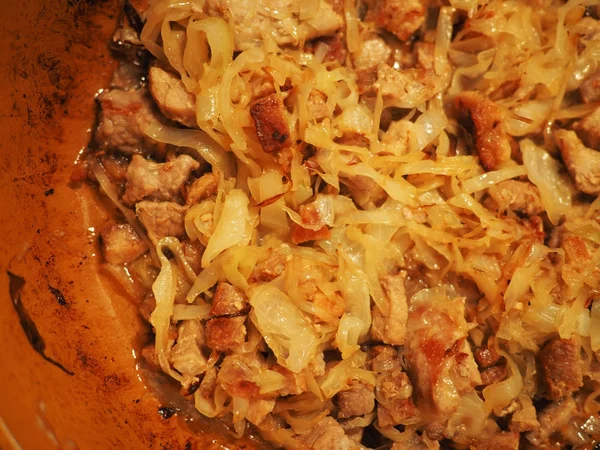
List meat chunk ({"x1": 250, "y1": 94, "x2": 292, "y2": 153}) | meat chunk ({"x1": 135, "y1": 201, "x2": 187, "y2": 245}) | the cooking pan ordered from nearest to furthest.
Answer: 1. the cooking pan
2. meat chunk ({"x1": 250, "y1": 94, "x2": 292, "y2": 153})
3. meat chunk ({"x1": 135, "y1": 201, "x2": 187, "y2": 245})

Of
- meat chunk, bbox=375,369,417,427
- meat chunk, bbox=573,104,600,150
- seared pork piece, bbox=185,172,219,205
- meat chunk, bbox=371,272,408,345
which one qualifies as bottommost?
meat chunk, bbox=375,369,417,427

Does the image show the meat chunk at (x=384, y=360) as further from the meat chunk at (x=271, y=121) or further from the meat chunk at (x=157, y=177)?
the meat chunk at (x=157, y=177)

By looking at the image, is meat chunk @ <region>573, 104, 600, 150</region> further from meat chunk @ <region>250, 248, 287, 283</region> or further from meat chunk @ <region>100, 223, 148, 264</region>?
meat chunk @ <region>100, 223, 148, 264</region>

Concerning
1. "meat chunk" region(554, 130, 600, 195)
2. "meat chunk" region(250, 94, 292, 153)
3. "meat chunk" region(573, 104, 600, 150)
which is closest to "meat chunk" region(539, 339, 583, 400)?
"meat chunk" region(554, 130, 600, 195)

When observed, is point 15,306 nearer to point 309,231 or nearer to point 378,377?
point 309,231

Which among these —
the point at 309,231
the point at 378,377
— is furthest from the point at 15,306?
the point at 378,377

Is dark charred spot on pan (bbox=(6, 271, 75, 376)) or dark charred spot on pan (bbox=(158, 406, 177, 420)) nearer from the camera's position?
dark charred spot on pan (bbox=(6, 271, 75, 376))
